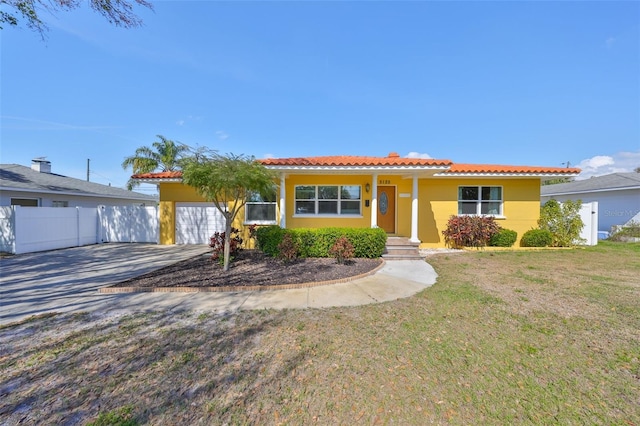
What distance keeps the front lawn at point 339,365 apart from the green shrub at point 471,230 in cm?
577

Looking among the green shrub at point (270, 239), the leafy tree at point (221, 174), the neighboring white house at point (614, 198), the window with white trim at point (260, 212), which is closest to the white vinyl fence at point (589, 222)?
the neighboring white house at point (614, 198)

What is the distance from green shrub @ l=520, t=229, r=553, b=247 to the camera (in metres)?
10.9

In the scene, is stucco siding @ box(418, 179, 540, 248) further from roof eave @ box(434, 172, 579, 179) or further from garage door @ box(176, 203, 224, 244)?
garage door @ box(176, 203, 224, 244)

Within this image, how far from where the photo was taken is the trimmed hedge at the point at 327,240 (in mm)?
8586

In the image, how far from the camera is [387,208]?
11422 mm

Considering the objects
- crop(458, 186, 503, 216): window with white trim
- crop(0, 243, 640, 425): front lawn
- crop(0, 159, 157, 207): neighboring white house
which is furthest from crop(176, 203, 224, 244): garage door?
crop(458, 186, 503, 216): window with white trim

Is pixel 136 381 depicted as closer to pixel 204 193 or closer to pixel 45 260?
pixel 204 193

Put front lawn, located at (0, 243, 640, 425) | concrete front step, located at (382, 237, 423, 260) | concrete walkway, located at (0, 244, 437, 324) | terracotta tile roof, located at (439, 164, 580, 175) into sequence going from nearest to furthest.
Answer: front lawn, located at (0, 243, 640, 425) < concrete walkway, located at (0, 244, 437, 324) < concrete front step, located at (382, 237, 423, 260) < terracotta tile roof, located at (439, 164, 580, 175)

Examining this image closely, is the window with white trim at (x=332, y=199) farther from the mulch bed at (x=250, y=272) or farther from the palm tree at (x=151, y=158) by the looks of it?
the palm tree at (x=151, y=158)

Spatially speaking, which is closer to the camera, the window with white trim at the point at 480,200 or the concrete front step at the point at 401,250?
the concrete front step at the point at 401,250

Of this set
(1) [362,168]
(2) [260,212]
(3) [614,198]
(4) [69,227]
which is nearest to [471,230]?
(1) [362,168]

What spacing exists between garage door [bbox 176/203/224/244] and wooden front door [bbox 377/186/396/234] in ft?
24.3

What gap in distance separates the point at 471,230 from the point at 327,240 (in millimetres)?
6310

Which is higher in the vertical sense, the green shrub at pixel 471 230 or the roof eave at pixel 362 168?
the roof eave at pixel 362 168
